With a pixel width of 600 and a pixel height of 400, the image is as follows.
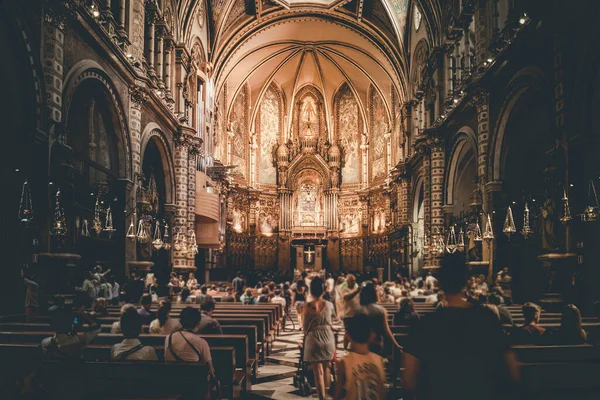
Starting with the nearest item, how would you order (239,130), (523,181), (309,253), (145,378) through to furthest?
1. (145,378)
2. (523,181)
3. (309,253)
4. (239,130)

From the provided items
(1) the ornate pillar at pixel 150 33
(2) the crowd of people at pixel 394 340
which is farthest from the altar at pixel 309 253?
(2) the crowd of people at pixel 394 340

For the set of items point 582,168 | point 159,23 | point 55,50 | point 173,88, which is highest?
point 159,23

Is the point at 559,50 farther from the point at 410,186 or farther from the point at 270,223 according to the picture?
the point at 270,223

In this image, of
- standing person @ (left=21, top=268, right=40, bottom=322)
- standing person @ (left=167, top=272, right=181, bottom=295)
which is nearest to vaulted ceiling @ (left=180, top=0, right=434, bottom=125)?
standing person @ (left=167, top=272, right=181, bottom=295)

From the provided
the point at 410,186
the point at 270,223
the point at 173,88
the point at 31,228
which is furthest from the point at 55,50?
the point at 270,223

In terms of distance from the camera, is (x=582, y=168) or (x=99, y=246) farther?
(x=99, y=246)

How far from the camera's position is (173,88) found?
26.5 metres

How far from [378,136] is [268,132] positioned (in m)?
8.69

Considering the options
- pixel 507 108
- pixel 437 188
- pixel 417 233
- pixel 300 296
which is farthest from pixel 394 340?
pixel 417 233

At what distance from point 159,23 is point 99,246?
10023mm

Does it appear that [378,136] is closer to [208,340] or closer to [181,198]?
[181,198]

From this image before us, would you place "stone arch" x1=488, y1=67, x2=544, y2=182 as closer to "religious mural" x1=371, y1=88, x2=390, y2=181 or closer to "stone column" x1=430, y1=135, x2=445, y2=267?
"stone column" x1=430, y1=135, x2=445, y2=267

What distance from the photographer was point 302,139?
45875mm

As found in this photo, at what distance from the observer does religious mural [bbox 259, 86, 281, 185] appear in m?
45.1
